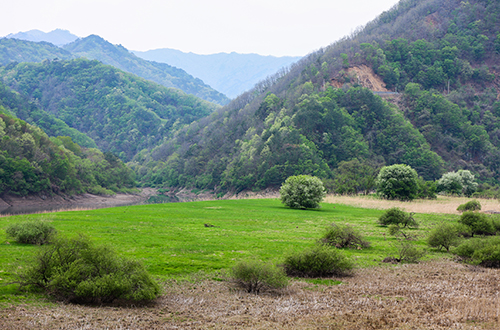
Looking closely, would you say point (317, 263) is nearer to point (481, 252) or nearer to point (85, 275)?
point (481, 252)

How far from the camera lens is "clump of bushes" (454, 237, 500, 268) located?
50.2ft

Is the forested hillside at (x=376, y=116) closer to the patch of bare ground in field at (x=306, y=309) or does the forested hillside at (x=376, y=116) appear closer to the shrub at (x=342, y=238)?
the shrub at (x=342, y=238)

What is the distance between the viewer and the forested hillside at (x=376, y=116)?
90.3 meters

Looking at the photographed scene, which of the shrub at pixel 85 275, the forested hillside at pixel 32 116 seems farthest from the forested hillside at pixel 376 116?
the shrub at pixel 85 275

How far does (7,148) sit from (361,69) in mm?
88798

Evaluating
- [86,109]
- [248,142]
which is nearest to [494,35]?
[248,142]

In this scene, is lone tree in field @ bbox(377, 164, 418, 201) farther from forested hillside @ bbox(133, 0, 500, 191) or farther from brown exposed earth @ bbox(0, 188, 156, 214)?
brown exposed earth @ bbox(0, 188, 156, 214)

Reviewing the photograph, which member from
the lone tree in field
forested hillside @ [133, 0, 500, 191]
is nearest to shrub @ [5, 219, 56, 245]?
the lone tree in field

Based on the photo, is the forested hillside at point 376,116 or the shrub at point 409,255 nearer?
the shrub at point 409,255

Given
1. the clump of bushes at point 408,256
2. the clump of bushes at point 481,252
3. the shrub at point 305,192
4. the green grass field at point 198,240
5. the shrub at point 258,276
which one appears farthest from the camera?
the shrub at point 305,192

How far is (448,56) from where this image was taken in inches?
4665

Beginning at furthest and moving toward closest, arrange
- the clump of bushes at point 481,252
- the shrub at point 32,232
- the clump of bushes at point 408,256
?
the clump of bushes at point 408,256, the shrub at point 32,232, the clump of bushes at point 481,252

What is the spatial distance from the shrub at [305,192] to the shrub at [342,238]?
2037cm

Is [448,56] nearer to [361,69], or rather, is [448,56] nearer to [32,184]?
[361,69]
